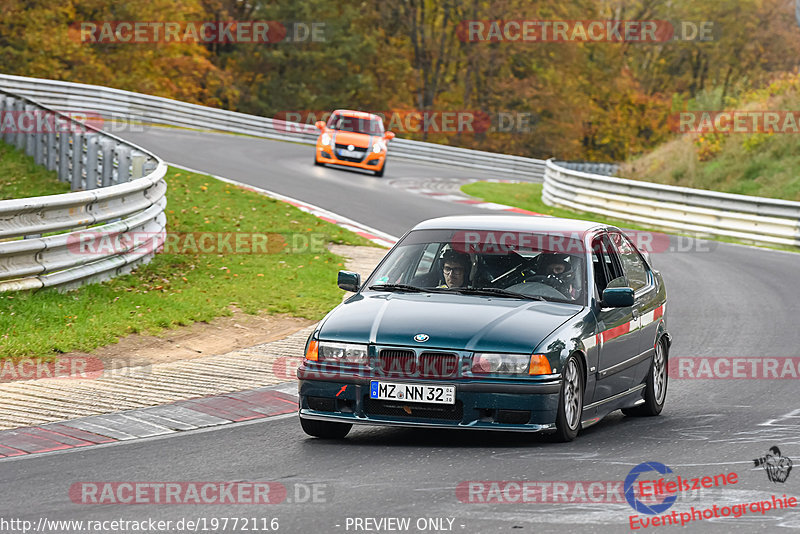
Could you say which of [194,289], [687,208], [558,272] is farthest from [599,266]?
[687,208]

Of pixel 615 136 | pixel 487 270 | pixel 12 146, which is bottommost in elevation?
pixel 615 136

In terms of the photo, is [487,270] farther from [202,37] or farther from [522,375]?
[202,37]

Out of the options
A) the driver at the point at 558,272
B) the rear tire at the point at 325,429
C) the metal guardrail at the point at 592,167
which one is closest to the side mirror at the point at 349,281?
the rear tire at the point at 325,429

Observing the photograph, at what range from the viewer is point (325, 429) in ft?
25.9

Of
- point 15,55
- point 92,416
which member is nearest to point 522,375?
point 92,416

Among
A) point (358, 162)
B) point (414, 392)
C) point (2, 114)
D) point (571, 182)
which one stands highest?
point (414, 392)

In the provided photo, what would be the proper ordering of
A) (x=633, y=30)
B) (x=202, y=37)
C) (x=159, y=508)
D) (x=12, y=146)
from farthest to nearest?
1. (x=633, y=30)
2. (x=202, y=37)
3. (x=12, y=146)
4. (x=159, y=508)

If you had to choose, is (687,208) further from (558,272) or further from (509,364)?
(509,364)

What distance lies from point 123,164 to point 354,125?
15681 mm

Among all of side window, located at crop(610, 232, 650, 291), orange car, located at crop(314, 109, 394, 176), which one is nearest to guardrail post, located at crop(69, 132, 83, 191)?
side window, located at crop(610, 232, 650, 291)

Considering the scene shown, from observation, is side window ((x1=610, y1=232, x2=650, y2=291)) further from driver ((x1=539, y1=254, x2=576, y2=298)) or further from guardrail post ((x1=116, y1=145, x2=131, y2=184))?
guardrail post ((x1=116, y1=145, x2=131, y2=184))

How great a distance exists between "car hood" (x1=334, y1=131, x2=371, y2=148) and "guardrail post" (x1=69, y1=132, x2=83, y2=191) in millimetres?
14104

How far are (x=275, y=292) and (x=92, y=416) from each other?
5944 millimetres

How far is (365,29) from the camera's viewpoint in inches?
2771
